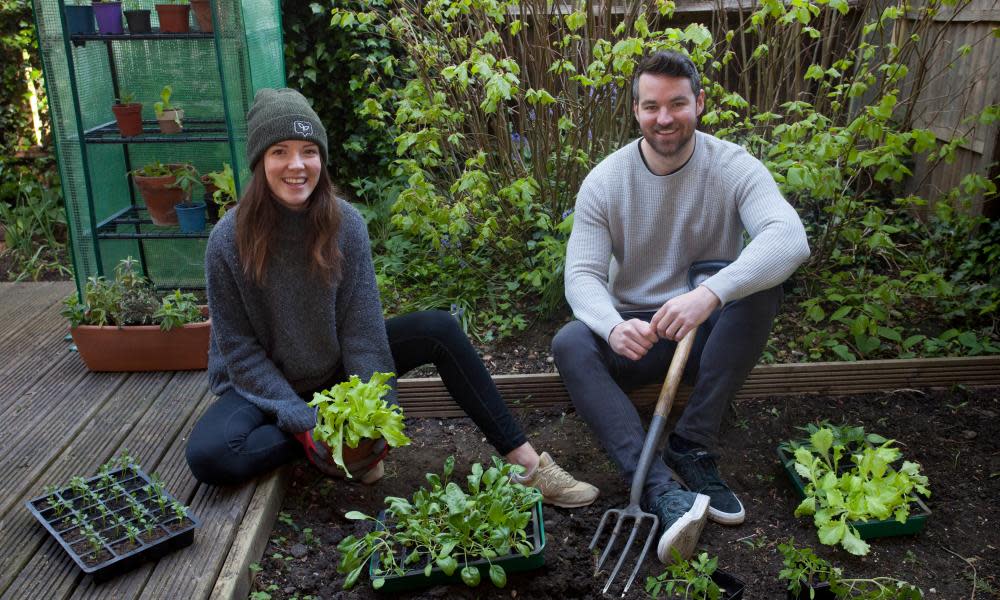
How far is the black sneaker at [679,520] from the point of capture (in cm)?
204

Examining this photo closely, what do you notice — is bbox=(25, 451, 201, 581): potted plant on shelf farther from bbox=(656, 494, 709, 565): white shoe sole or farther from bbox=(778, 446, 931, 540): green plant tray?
bbox=(778, 446, 931, 540): green plant tray

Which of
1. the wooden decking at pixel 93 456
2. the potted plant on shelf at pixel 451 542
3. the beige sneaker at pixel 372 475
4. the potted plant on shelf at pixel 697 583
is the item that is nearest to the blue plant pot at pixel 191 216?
the wooden decking at pixel 93 456

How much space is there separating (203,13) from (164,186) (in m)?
0.68

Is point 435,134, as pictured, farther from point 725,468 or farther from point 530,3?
point 725,468

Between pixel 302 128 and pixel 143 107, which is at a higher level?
pixel 302 128

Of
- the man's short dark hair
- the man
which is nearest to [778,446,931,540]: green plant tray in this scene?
the man

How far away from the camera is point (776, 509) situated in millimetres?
2354

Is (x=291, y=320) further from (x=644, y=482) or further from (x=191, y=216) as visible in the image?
(x=191, y=216)

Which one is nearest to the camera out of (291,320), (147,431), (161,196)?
(291,320)

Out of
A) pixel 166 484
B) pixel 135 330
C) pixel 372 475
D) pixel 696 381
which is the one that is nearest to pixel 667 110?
pixel 696 381

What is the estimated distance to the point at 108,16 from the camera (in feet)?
10.1

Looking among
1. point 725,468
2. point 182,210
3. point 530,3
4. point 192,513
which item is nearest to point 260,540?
point 192,513

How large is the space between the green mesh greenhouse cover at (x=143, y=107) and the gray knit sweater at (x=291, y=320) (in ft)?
3.50

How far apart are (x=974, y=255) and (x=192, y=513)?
10.3 feet
